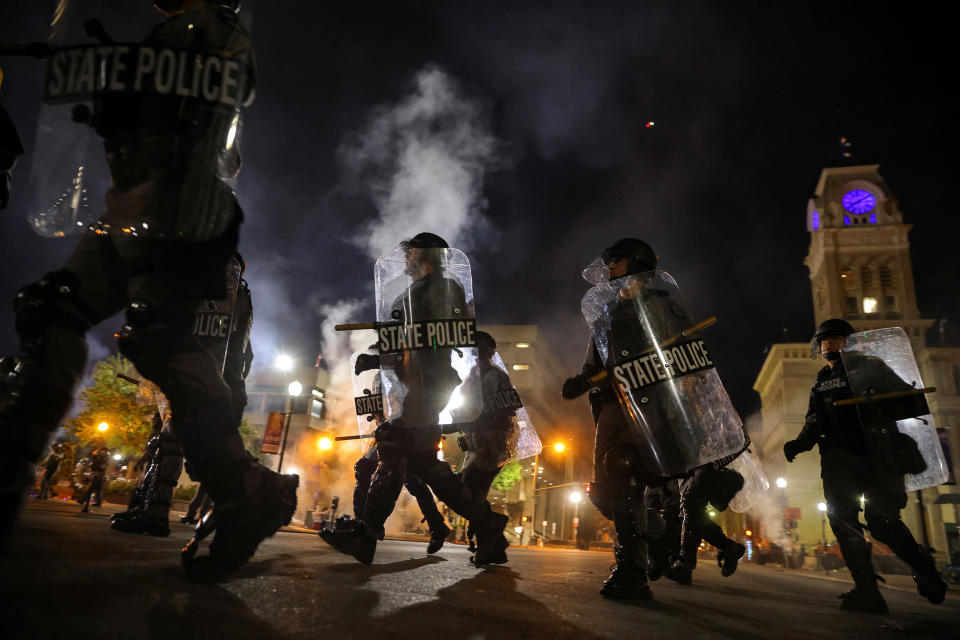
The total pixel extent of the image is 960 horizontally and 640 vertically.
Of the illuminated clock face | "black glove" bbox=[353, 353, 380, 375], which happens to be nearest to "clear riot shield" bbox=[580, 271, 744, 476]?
"black glove" bbox=[353, 353, 380, 375]

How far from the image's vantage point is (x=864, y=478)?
13.0 ft

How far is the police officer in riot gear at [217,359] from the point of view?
362cm

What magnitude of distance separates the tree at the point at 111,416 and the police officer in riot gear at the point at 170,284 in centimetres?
2823

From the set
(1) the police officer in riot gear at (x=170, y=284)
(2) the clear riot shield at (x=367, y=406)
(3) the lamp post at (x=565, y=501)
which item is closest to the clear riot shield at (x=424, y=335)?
(2) the clear riot shield at (x=367, y=406)

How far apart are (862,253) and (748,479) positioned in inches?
2428

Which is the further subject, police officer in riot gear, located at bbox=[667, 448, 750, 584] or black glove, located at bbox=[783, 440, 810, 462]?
police officer in riot gear, located at bbox=[667, 448, 750, 584]

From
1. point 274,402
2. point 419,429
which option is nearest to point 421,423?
point 419,429

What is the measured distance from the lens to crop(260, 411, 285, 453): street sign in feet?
69.2

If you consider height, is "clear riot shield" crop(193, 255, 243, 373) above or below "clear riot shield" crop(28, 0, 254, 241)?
below

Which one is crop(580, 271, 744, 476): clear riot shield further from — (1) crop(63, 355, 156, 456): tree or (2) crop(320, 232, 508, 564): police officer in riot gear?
(1) crop(63, 355, 156, 456): tree

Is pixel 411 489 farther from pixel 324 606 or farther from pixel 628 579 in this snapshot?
pixel 324 606

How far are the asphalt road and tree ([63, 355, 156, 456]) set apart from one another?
1096 inches

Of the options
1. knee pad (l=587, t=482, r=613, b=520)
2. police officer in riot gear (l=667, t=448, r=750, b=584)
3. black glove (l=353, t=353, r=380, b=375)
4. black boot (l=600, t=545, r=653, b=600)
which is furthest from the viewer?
police officer in riot gear (l=667, t=448, r=750, b=584)

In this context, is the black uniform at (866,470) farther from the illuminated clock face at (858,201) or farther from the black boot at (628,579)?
the illuminated clock face at (858,201)
